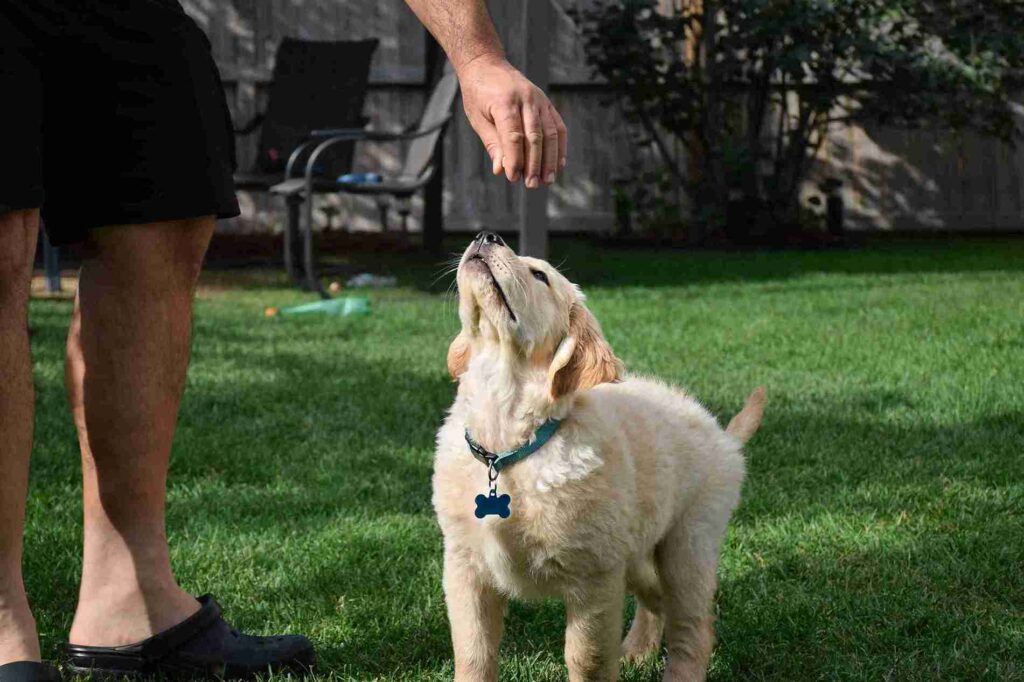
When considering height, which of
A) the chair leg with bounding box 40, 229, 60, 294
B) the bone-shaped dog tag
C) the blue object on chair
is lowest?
the chair leg with bounding box 40, 229, 60, 294

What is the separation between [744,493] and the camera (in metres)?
3.32

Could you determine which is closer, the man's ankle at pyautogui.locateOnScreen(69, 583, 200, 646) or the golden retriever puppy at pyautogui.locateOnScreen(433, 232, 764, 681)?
the golden retriever puppy at pyautogui.locateOnScreen(433, 232, 764, 681)

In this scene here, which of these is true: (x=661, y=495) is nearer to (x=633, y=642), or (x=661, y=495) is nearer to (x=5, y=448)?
(x=633, y=642)

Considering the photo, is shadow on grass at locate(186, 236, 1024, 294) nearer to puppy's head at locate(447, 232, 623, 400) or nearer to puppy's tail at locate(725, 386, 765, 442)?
Answer: puppy's tail at locate(725, 386, 765, 442)

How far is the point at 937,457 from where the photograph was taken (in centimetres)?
366

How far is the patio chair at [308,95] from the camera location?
984 cm

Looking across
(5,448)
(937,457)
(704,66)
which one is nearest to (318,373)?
(937,457)

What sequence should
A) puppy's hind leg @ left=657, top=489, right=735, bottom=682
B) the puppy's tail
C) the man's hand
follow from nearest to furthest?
1. the man's hand
2. puppy's hind leg @ left=657, top=489, right=735, bottom=682
3. the puppy's tail

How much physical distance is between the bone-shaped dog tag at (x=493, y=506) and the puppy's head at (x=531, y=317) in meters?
0.20

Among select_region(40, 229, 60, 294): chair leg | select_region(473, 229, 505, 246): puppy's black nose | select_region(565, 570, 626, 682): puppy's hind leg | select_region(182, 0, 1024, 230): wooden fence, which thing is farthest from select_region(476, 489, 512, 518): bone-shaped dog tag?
select_region(182, 0, 1024, 230): wooden fence

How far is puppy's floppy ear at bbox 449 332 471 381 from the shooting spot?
2.32 metres

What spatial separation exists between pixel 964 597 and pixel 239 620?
1.45m

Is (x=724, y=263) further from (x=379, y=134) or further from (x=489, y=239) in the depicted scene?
(x=489, y=239)

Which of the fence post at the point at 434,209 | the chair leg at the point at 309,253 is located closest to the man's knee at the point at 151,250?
the chair leg at the point at 309,253
